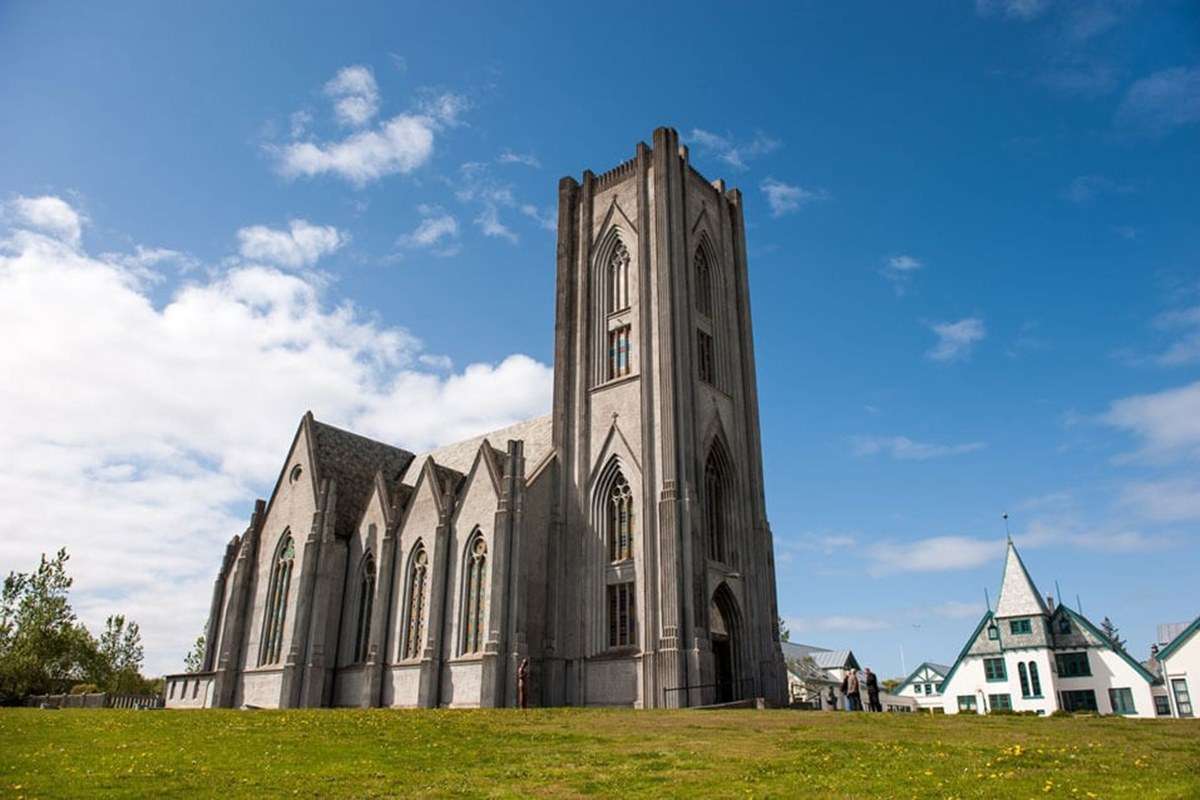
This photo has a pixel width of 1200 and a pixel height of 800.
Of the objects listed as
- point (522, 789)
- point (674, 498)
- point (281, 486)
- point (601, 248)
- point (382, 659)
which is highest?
point (601, 248)

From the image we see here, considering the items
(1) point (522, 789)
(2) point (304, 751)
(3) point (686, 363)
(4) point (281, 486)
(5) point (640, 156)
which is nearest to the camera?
(1) point (522, 789)

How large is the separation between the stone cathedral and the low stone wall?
250cm

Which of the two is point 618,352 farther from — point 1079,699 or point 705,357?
point 1079,699

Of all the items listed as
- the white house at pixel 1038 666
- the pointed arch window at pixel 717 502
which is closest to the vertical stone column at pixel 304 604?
the pointed arch window at pixel 717 502

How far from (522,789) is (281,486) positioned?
40483 mm

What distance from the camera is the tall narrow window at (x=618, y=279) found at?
4331 cm

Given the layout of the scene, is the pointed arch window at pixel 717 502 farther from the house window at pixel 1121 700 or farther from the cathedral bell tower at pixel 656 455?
the house window at pixel 1121 700

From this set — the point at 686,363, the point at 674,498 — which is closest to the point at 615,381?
the point at 686,363

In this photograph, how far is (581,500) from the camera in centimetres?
3994

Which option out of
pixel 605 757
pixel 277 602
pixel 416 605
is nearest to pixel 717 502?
pixel 416 605

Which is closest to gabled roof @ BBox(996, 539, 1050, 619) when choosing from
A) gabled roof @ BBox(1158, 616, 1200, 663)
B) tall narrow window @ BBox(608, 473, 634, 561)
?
gabled roof @ BBox(1158, 616, 1200, 663)

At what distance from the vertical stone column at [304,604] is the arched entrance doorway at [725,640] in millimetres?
20309

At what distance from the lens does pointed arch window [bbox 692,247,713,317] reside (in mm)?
44619

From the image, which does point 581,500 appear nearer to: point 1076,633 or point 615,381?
point 615,381
